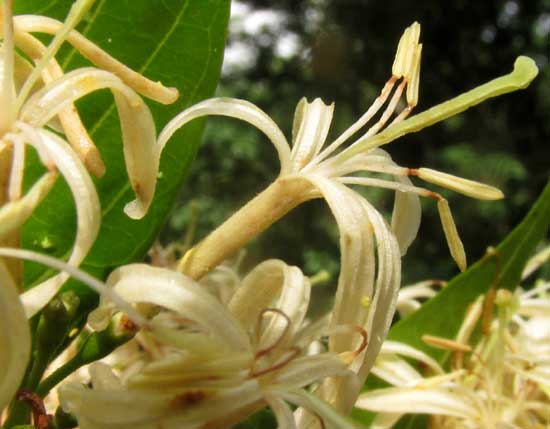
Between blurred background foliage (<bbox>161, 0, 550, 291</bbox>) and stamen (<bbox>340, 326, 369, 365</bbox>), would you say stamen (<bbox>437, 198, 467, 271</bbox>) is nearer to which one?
stamen (<bbox>340, 326, 369, 365</bbox>)

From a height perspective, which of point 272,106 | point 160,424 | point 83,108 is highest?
point 83,108

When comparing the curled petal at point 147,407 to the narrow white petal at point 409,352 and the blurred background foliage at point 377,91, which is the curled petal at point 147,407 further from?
the blurred background foliage at point 377,91

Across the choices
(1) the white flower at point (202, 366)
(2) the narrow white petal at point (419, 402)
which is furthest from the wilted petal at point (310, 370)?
(2) the narrow white petal at point (419, 402)

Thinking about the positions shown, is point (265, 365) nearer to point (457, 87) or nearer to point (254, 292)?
point (254, 292)

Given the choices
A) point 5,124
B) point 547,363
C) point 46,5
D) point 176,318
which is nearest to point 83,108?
point 46,5

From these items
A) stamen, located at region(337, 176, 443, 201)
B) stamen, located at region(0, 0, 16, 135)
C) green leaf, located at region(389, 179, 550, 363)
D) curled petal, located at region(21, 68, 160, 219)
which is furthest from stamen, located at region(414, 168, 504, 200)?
green leaf, located at region(389, 179, 550, 363)
